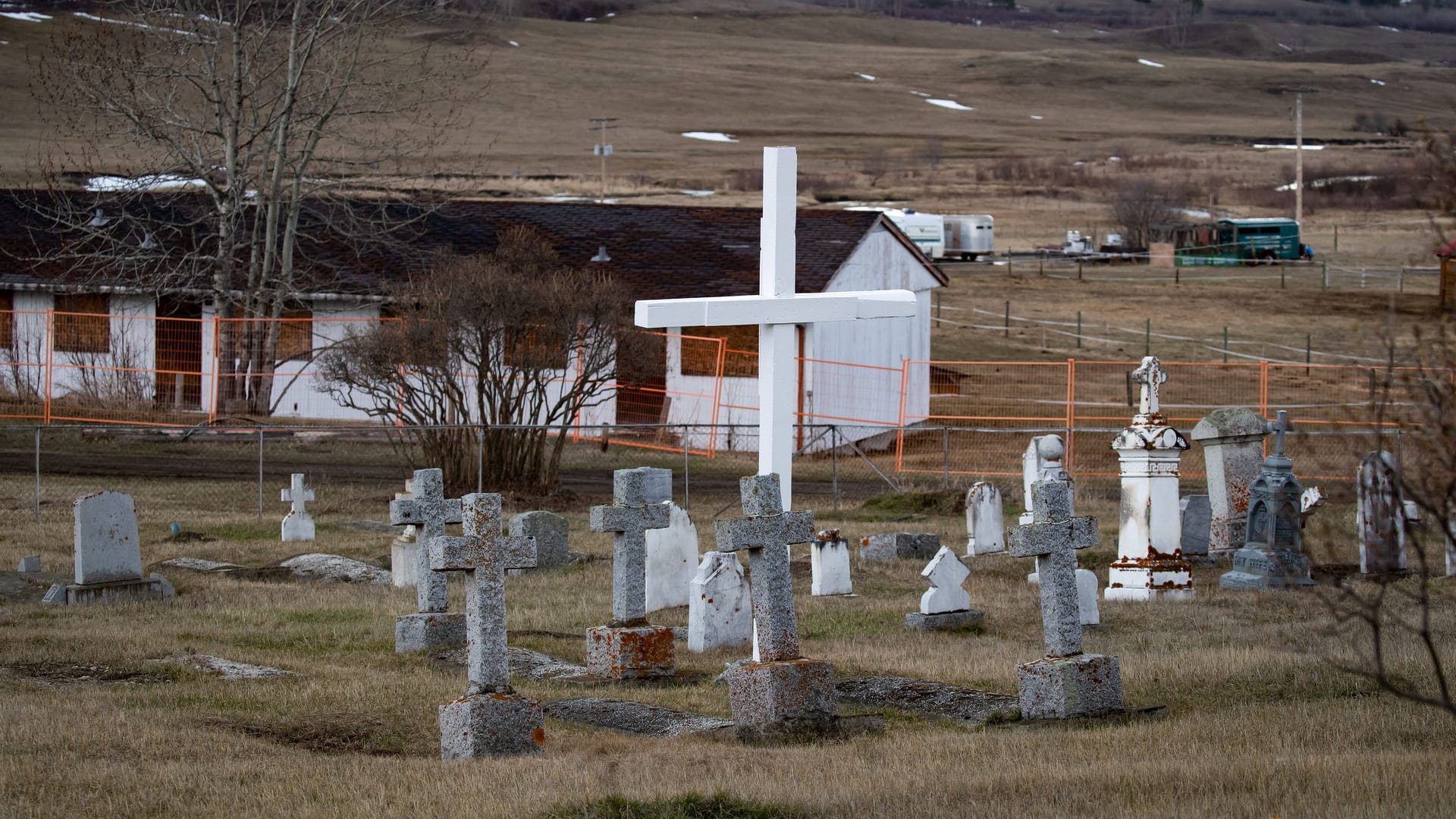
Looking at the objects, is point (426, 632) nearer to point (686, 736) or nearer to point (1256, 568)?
point (686, 736)

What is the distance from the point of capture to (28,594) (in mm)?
14305

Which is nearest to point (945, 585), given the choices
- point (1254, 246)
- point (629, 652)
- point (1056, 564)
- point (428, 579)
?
point (629, 652)

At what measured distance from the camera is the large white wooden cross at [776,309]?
10.9 metres

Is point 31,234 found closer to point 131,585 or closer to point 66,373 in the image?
point 66,373

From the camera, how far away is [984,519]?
55.9 ft

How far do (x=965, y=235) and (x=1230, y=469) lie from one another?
162 feet

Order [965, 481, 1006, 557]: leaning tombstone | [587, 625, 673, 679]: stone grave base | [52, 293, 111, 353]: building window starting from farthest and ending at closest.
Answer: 1. [52, 293, 111, 353]: building window
2. [965, 481, 1006, 557]: leaning tombstone
3. [587, 625, 673, 679]: stone grave base

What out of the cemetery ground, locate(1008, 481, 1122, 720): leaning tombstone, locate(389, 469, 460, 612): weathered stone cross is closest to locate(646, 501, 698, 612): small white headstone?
the cemetery ground

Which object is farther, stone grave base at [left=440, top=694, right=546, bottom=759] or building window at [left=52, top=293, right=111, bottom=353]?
building window at [left=52, top=293, right=111, bottom=353]

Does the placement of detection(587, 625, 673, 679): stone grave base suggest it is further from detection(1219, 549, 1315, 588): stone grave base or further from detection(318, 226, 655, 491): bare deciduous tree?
detection(318, 226, 655, 491): bare deciduous tree

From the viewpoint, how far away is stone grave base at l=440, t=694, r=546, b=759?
8469 mm

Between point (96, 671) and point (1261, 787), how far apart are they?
728 centimetres

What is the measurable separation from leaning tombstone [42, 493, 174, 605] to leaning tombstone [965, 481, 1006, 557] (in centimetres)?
768

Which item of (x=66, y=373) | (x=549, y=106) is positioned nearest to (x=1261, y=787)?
(x=66, y=373)
